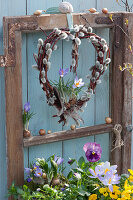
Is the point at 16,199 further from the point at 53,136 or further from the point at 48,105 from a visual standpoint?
the point at 48,105

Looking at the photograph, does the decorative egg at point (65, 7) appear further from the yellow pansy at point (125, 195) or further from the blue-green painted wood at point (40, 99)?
the yellow pansy at point (125, 195)

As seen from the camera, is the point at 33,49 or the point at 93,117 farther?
the point at 93,117

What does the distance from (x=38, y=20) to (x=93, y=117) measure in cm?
53

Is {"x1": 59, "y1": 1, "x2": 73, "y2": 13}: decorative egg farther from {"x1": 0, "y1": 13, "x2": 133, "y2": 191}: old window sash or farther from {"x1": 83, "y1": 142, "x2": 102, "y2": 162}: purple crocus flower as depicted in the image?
{"x1": 83, "y1": 142, "x2": 102, "y2": 162}: purple crocus flower

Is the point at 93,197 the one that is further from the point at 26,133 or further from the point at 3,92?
the point at 3,92

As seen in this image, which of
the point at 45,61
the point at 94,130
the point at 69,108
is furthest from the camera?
the point at 94,130

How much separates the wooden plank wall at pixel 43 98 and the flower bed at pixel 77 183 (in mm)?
87

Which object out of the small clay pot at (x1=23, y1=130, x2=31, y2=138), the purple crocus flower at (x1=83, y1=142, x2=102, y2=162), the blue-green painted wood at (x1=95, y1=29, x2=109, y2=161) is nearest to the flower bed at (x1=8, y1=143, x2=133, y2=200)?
the purple crocus flower at (x1=83, y1=142, x2=102, y2=162)

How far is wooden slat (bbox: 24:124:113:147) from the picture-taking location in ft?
5.04

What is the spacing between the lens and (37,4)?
1495 mm

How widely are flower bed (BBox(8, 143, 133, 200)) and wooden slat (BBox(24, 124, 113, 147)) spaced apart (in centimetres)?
7

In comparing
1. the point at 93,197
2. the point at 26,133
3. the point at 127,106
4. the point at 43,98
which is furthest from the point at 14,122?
the point at 127,106

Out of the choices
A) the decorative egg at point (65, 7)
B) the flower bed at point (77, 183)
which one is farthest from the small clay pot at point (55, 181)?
the decorative egg at point (65, 7)

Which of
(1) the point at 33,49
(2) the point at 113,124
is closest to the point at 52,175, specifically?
(2) the point at 113,124
